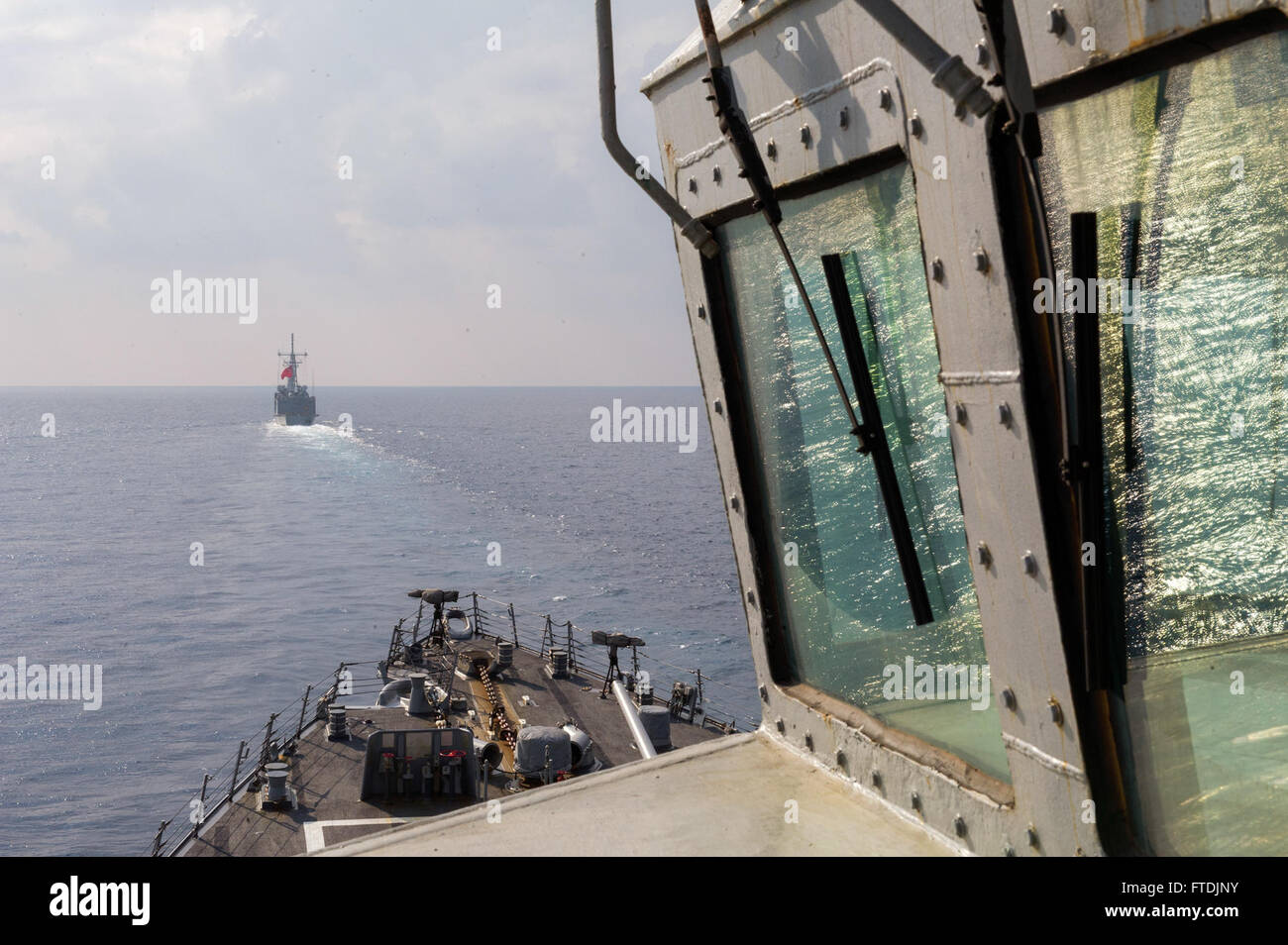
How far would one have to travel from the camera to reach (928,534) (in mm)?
3195

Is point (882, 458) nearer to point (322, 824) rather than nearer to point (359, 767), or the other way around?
point (322, 824)

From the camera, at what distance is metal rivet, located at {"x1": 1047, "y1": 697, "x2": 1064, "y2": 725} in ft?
8.49

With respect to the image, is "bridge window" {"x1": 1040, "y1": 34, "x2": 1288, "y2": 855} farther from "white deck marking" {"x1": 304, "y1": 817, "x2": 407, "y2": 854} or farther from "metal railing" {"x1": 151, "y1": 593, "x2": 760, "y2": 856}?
"white deck marking" {"x1": 304, "y1": 817, "x2": 407, "y2": 854}

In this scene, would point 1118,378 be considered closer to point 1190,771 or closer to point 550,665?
point 1190,771

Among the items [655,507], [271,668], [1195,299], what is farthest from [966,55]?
[655,507]

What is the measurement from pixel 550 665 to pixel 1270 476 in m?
30.0

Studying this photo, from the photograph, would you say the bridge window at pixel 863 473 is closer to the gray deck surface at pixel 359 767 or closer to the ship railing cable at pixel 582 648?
the gray deck surface at pixel 359 767

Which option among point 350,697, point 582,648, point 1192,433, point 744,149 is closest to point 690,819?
point 1192,433

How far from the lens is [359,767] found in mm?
22172

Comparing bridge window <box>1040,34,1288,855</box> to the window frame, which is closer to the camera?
bridge window <box>1040,34,1288,855</box>

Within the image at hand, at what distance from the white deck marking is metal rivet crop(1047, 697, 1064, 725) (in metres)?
16.7

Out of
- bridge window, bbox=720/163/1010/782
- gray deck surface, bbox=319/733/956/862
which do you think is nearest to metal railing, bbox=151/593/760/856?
gray deck surface, bbox=319/733/956/862

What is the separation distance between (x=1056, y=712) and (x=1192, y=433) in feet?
2.43
